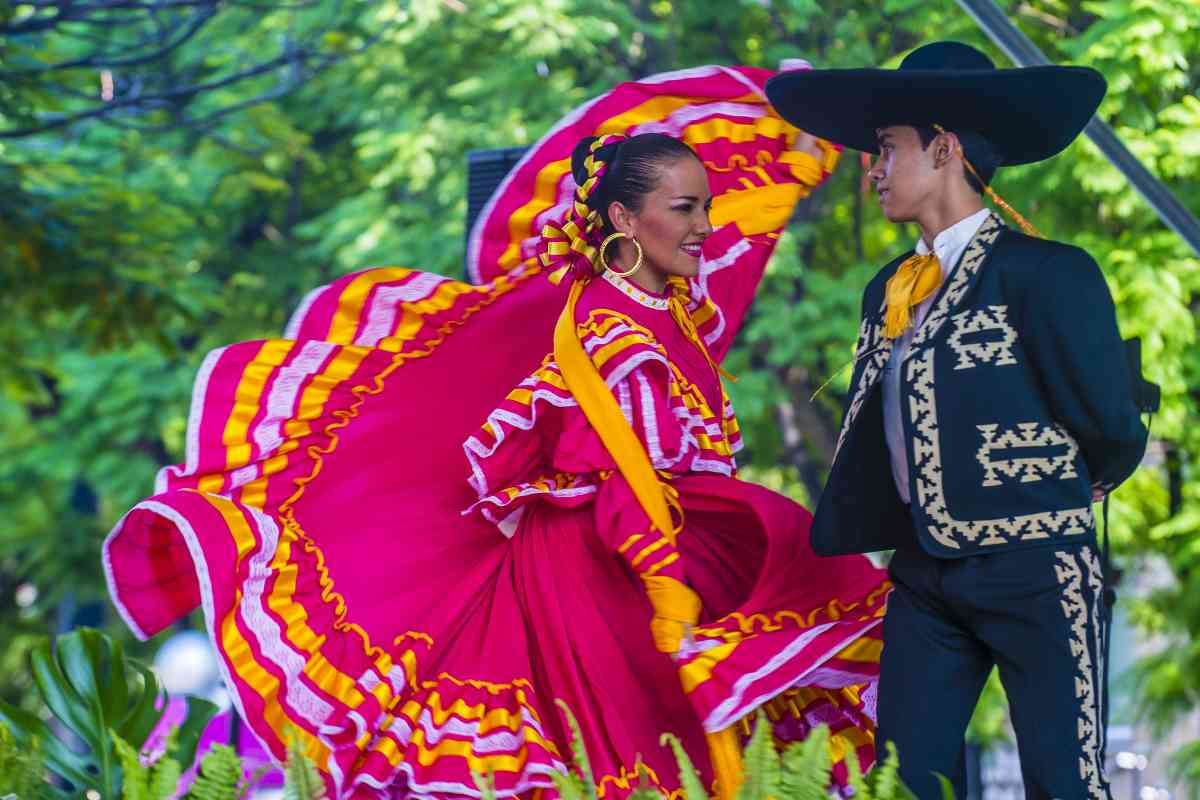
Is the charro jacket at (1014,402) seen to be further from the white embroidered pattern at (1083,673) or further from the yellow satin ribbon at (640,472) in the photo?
the yellow satin ribbon at (640,472)

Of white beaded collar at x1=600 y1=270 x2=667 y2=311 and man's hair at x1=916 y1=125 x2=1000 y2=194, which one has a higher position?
man's hair at x1=916 y1=125 x2=1000 y2=194

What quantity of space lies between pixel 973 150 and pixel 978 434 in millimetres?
640

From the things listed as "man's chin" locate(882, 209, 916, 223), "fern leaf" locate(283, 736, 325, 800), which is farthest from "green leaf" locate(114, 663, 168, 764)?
"man's chin" locate(882, 209, 916, 223)

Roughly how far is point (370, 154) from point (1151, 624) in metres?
5.83

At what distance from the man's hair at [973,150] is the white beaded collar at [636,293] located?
77 cm

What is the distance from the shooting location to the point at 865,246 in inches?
430

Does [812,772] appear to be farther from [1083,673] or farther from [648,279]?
[648,279]

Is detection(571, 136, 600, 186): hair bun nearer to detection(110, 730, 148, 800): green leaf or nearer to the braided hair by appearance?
the braided hair

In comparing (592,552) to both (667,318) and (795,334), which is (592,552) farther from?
(795,334)

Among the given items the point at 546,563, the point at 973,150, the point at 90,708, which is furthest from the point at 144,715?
the point at 973,150

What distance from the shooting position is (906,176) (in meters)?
3.62

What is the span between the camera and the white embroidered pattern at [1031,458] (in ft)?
11.0

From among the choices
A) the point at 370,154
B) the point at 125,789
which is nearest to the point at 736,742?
the point at 125,789

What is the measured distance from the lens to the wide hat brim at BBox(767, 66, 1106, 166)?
3.46 meters
